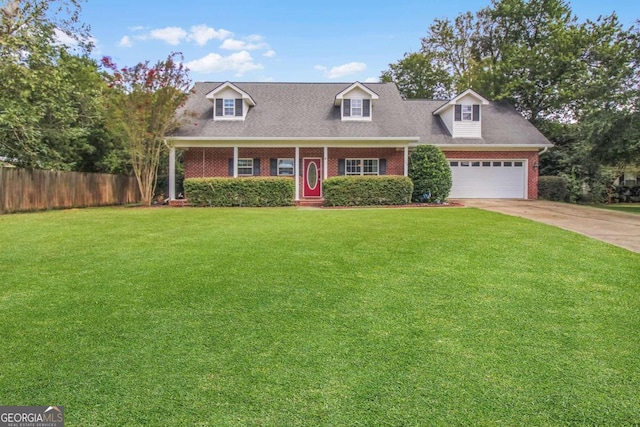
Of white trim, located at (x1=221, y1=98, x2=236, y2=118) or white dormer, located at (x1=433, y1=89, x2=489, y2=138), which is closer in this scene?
white trim, located at (x1=221, y1=98, x2=236, y2=118)

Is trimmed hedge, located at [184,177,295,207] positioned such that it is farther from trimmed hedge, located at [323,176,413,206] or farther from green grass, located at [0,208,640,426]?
green grass, located at [0,208,640,426]

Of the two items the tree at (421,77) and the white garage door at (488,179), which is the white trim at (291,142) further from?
the tree at (421,77)

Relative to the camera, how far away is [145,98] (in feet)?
49.5

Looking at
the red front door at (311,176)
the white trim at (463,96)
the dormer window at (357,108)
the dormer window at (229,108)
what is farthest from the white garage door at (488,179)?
the dormer window at (229,108)

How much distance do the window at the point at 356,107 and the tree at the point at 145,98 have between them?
752cm

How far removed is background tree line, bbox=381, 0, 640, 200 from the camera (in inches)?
575

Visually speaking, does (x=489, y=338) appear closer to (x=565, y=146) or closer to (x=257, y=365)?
(x=257, y=365)

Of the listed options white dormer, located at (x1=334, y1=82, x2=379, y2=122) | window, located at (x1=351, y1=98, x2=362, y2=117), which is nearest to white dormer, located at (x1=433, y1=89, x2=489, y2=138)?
white dormer, located at (x1=334, y1=82, x2=379, y2=122)

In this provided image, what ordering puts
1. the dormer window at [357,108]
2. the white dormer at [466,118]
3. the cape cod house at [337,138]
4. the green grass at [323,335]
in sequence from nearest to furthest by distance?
1. the green grass at [323,335]
2. the cape cod house at [337,138]
3. the dormer window at [357,108]
4. the white dormer at [466,118]

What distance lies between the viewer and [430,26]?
102 feet

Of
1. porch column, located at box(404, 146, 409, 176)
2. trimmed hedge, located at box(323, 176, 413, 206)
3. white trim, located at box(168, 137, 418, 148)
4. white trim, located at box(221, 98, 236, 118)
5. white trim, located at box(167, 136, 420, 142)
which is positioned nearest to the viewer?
trimmed hedge, located at box(323, 176, 413, 206)

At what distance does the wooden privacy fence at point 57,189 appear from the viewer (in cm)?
1354

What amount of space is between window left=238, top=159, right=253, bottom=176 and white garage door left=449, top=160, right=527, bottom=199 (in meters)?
10.1
